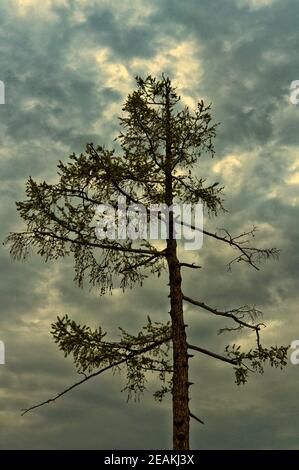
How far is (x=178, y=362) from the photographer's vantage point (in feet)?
53.6

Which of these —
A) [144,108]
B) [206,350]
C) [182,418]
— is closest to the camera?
[182,418]

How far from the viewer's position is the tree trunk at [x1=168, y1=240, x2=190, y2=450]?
15711 millimetres

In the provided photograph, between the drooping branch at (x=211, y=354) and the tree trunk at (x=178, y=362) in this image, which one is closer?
the tree trunk at (x=178, y=362)

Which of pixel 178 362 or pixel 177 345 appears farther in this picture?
pixel 177 345

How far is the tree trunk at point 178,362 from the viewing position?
51.5 feet

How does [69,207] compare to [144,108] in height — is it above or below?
below

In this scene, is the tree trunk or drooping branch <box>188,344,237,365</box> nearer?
the tree trunk

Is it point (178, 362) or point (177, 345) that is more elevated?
point (177, 345)

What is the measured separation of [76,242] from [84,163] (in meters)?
1.94

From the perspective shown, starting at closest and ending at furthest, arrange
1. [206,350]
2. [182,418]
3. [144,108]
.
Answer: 1. [182,418]
2. [206,350]
3. [144,108]

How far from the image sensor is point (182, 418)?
1579 cm
